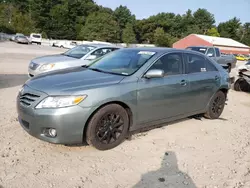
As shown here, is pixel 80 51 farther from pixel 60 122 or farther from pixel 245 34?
pixel 245 34

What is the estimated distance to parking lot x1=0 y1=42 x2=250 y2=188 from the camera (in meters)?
3.38

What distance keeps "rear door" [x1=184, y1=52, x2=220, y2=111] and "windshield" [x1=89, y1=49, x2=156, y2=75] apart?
1009mm

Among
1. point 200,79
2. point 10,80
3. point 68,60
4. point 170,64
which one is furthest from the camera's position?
point 10,80

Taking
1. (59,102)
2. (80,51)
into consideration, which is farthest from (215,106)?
(80,51)

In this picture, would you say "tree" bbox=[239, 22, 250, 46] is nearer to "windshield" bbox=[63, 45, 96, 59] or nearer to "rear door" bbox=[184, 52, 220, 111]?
"windshield" bbox=[63, 45, 96, 59]

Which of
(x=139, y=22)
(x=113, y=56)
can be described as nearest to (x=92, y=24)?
(x=139, y=22)

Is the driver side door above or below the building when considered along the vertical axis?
below

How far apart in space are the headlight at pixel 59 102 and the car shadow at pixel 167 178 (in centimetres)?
139

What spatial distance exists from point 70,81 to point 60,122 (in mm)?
713

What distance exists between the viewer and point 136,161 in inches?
155

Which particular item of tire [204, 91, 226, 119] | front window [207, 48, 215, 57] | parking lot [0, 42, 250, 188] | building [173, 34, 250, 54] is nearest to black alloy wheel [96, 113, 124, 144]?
parking lot [0, 42, 250, 188]

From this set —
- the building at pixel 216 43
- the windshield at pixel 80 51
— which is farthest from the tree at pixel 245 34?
the windshield at pixel 80 51

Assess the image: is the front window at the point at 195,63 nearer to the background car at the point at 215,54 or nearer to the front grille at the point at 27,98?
the front grille at the point at 27,98

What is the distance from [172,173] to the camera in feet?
12.1
